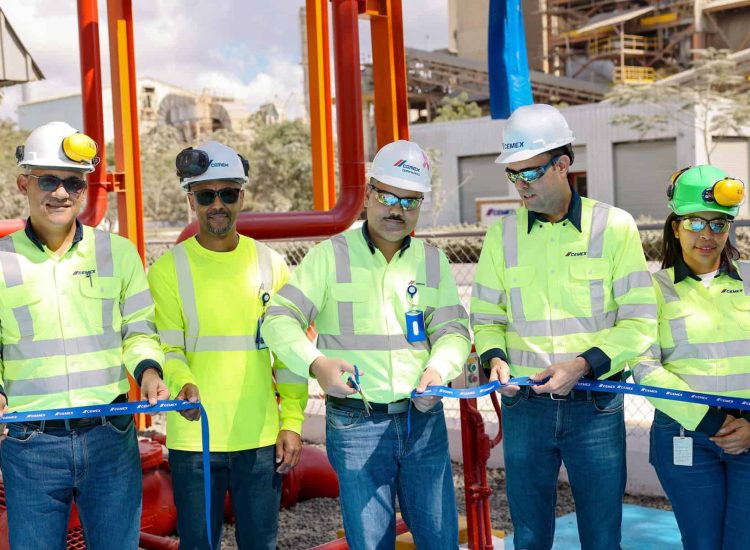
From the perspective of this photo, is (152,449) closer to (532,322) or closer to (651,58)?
(532,322)

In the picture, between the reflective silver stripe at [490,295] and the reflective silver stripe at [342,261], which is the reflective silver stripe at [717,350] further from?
the reflective silver stripe at [342,261]

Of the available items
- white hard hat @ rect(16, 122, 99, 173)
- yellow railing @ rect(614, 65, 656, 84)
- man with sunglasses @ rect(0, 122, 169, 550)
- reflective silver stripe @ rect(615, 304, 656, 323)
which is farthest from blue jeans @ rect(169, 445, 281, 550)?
yellow railing @ rect(614, 65, 656, 84)

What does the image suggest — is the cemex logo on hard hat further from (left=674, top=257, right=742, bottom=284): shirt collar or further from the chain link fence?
the chain link fence

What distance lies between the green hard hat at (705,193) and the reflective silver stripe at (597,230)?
26 cm

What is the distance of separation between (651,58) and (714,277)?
57.6m

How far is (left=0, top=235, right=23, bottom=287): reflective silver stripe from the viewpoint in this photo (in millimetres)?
3480

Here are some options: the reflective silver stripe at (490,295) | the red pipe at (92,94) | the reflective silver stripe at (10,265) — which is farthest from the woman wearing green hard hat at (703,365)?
the red pipe at (92,94)

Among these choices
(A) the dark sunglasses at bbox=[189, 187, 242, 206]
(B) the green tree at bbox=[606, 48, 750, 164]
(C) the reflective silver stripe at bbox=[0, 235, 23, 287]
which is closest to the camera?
(C) the reflective silver stripe at bbox=[0, 235, 23, 287]

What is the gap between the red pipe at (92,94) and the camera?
6637 millimetres

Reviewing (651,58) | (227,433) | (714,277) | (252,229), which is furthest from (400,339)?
(651,58)

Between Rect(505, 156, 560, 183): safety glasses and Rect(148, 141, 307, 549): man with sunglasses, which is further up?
Rect(505, 156, 560, 183): safety glasses

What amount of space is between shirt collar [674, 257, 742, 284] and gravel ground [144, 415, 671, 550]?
2.75 meters

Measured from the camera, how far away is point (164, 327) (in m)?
3.83

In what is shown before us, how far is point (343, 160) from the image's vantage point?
6.25 m
